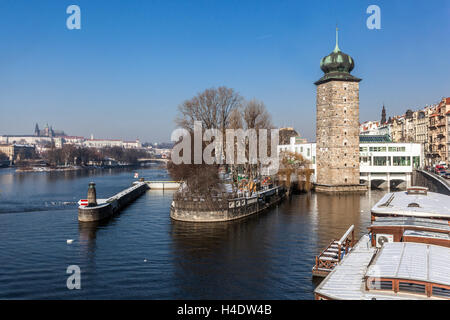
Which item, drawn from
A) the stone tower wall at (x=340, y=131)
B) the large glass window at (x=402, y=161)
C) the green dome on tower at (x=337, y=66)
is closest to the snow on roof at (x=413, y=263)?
the stone tower wall at (x=340, y=131)

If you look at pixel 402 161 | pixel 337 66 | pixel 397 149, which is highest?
pixel 337 66

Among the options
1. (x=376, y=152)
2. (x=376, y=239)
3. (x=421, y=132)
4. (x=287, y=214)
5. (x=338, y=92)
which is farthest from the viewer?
(x=421, y=132)

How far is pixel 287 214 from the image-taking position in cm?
4775

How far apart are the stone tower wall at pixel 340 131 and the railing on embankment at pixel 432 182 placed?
9965mm

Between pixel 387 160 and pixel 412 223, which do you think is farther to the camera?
pixel 387 160

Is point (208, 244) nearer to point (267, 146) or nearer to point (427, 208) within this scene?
point (427, 208)

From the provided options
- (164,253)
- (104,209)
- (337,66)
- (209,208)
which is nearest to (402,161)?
(337,66)

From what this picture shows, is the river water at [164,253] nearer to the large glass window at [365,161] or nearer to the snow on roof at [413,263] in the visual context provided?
the snow on roof at [413,263]

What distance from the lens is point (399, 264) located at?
1491cm

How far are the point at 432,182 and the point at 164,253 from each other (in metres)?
42.2

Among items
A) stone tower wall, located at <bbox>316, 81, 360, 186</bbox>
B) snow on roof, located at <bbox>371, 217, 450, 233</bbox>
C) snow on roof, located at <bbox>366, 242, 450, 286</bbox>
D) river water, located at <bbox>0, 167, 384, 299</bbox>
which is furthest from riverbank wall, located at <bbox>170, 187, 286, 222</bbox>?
stone tower wall, located at <bbox>316, 81, 360, 186</bbox>

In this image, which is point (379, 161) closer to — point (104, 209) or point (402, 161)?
point (402, 161)
